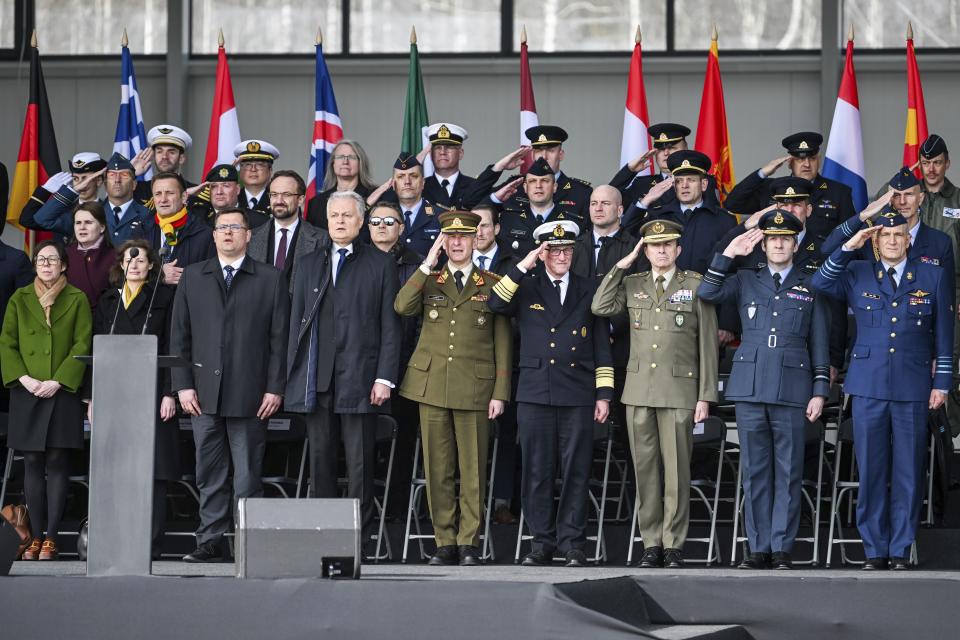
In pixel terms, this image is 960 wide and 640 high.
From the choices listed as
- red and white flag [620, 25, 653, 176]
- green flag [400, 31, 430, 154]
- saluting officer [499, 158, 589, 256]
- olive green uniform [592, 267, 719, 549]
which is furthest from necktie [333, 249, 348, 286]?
red and white flag [620, 25, 653, 176]

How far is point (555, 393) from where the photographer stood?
701cm

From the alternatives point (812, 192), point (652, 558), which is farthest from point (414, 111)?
point (652, 558)

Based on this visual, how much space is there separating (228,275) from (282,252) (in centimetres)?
57

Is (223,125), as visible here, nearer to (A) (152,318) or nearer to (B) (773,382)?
(A) (152,318)

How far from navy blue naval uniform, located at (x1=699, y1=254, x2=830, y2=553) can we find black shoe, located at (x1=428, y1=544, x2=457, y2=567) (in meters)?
1.32

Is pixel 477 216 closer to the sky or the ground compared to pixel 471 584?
closer to the sky

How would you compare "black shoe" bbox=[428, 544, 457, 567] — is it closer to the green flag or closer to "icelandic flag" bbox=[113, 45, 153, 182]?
the green flag

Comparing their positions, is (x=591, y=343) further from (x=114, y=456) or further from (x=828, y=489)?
(x=114, y=456)

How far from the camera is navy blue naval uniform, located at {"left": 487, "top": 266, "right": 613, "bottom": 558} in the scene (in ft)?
22.9

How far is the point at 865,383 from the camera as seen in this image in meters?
6.83

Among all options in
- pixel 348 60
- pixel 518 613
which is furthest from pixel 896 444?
pixel 348 60

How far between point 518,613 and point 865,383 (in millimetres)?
2684

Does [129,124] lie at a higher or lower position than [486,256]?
higher

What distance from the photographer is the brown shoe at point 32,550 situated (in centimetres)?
704
